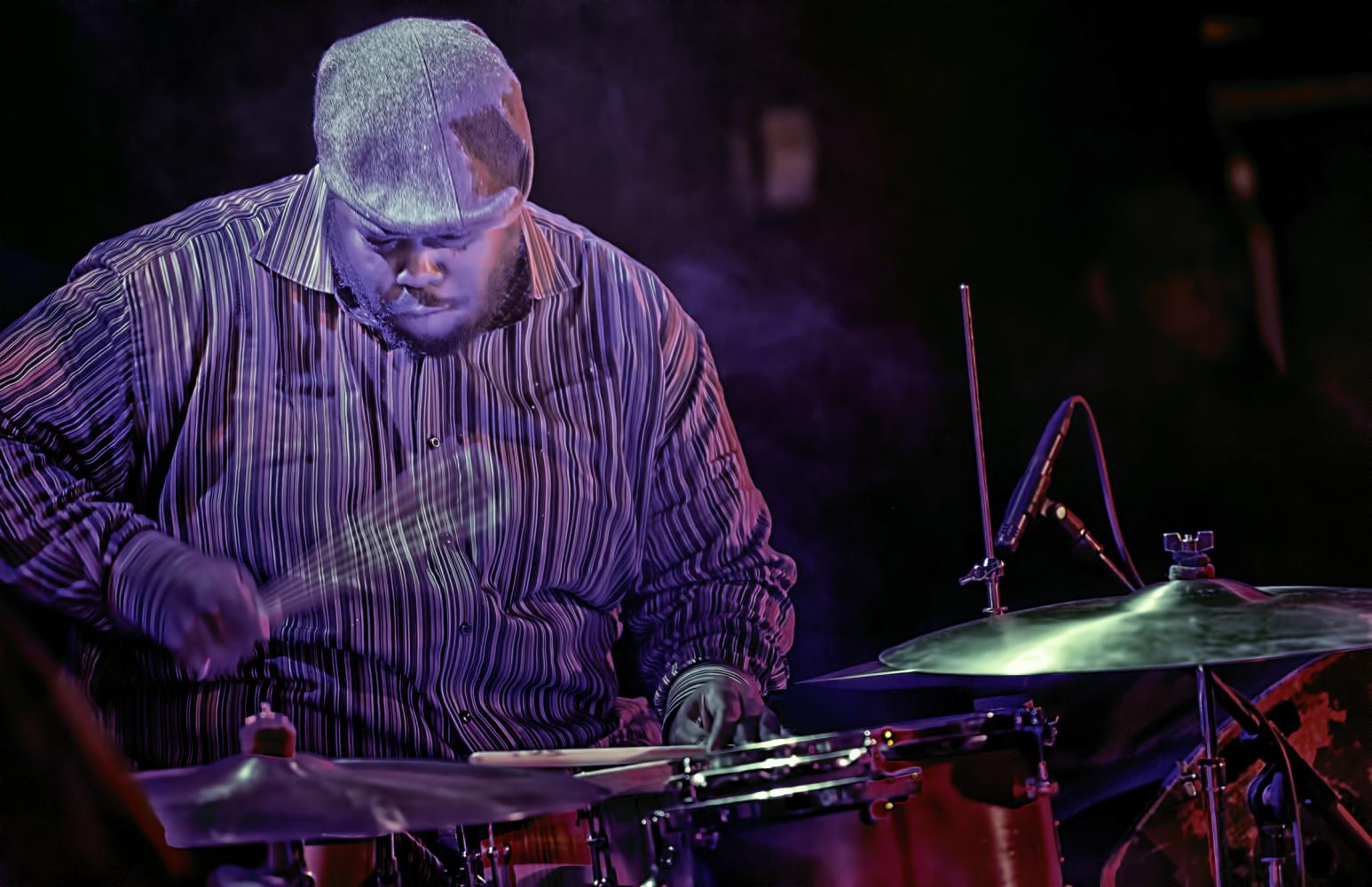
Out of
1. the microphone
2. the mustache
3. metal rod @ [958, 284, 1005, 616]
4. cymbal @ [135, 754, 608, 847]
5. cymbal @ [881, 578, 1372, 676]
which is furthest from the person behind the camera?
metal rod @ [958, 284, 1005, 616]

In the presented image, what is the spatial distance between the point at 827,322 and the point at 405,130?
3.53 ft

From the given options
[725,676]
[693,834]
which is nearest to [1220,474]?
[725,676]

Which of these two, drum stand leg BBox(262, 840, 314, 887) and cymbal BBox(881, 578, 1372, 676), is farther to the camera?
cymbal BBox(881, 578, 1372, 676)

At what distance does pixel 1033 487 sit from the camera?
240cm

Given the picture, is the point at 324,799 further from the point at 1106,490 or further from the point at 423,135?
the point at 1106,490

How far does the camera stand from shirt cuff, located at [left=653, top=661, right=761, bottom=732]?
2.55 meters

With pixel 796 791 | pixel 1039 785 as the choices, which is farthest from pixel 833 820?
pixel 1039 785

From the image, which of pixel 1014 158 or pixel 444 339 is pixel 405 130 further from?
pixel 1014 158

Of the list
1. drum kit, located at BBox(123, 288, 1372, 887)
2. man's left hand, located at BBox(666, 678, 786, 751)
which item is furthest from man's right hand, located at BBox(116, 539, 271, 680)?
man's left hand, located at BBox(666, 678, 786, 751)

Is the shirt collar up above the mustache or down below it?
above

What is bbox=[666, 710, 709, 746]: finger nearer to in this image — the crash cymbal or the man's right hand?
the crash cymbal

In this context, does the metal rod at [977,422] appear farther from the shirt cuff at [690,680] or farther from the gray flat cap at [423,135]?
the gray flat cap at [423,135]

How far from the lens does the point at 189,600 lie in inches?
84.4

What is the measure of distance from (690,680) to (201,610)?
0.88 meters
